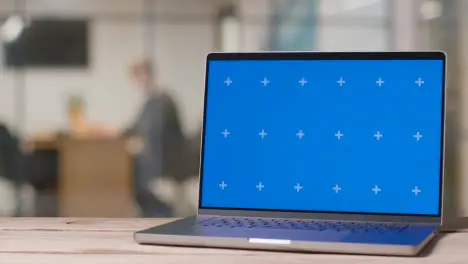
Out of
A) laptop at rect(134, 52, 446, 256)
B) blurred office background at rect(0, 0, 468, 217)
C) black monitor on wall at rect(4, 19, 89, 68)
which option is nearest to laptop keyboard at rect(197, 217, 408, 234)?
laptop at rect(134, 52, 446, 256)

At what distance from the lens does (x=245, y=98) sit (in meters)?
0.78

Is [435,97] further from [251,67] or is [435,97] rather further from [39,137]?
[39,137]

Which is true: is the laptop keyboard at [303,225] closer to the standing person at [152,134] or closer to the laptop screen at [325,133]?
the laptop screen at [325,133]

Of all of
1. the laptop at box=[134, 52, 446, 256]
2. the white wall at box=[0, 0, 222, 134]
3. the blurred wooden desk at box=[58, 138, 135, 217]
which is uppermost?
the white wall at box=[0, 0, 222, 134]

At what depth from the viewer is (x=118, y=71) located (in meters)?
3.42

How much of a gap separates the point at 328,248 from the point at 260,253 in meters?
0.05

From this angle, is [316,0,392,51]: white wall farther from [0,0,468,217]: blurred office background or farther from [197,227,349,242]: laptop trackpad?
[197,227,349,242]: laptop trackpad

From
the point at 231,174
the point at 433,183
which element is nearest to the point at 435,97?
the point at 433,183

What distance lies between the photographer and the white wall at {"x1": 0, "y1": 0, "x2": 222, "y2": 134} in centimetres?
339

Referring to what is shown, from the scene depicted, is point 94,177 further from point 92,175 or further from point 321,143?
point 321,143

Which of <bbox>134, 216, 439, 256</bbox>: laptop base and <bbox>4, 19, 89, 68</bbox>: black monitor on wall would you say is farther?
<bbox>4, 19, 89, 68</bbox>: black monitor on wall

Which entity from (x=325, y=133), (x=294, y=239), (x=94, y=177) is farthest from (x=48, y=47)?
(x=294, y=239)

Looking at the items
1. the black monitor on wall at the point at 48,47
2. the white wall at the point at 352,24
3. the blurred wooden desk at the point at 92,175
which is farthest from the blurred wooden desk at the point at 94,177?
the white wall at the point at 352,24

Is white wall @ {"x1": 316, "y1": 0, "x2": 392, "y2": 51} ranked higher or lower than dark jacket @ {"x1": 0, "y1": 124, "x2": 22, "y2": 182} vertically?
higher
